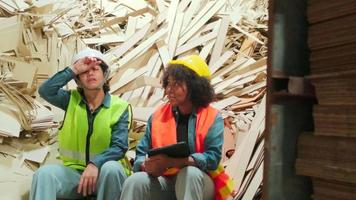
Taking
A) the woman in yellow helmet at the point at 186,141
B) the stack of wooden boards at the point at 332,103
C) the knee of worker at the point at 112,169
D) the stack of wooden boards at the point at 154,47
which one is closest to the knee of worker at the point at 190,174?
the woman in yellow helmet at the point at 186,141

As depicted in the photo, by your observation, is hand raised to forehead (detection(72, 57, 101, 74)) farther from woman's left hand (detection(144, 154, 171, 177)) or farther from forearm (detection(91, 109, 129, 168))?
woman's left hand (detection(144, 154, 171, 177))

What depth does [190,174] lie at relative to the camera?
2.57 m

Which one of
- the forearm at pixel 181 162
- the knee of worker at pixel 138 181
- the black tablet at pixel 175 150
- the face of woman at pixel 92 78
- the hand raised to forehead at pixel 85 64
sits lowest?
the knee of worker at pixel 138 181

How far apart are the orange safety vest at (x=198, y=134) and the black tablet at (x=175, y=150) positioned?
0.49ft

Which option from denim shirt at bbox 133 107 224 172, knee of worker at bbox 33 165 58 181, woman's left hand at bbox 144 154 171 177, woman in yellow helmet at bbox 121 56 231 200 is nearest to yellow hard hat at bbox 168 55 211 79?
woman in yellow helmet at bbox 121 56 231 200

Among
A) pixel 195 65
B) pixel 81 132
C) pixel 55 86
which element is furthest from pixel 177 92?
pixel 55 86

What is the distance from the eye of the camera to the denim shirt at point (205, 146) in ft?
8.75

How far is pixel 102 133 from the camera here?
122 inches

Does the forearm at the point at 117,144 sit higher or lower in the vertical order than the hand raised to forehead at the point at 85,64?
lower

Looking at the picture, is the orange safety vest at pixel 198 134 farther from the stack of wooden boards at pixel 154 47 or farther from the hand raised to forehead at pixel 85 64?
the hand raised to forehead at pixel 85 64

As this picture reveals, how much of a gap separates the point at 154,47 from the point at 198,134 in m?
1.77

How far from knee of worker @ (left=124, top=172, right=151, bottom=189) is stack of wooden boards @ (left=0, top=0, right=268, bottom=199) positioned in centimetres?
74

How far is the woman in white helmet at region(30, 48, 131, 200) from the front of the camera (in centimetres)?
288

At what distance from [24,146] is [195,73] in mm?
1336
